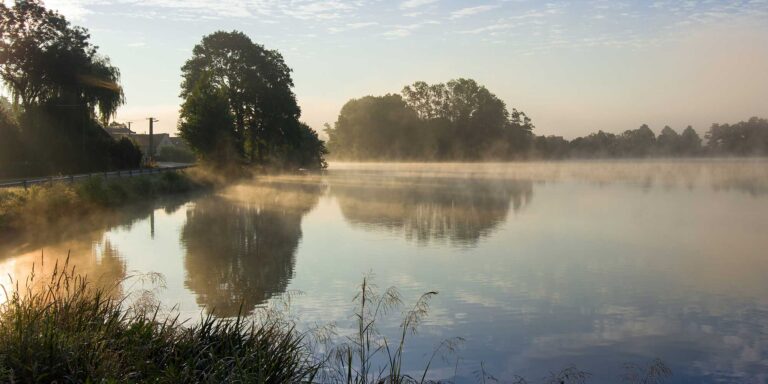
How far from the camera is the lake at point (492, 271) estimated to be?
11617 mm

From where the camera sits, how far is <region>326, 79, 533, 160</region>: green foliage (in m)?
148

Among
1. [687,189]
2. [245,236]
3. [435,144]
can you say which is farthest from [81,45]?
[435,144]

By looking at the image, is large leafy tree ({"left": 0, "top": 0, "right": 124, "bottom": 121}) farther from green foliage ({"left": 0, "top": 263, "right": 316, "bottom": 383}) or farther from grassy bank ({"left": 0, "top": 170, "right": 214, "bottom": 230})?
green foliage ({"left": 0, "top": 263, "right": 316, "bottom": 383})

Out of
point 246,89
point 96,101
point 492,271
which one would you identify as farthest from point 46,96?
point 492,271

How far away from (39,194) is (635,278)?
25.4 metres

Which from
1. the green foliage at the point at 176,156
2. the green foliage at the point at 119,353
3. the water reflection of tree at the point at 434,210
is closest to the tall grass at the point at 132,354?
the green foliage at the point at 119,353

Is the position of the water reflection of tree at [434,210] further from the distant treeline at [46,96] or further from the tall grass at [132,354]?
the distant treeline at [46,96]

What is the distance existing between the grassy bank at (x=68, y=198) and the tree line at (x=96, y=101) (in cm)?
Answer: 1035

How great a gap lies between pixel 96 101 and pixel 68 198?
32.5 m

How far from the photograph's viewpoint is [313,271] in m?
18.6

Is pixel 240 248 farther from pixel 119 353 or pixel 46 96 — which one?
pixel 46 96

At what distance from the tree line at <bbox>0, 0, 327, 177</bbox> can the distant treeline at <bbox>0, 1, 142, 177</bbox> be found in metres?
0.08

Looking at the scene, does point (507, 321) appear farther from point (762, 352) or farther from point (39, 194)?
point (39, 194)

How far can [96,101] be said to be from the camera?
61.2 m
